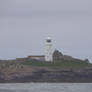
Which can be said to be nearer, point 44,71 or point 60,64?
point 44,71

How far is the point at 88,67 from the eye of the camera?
401 feet

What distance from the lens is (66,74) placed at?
12119cm

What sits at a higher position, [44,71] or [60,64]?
[60,64]

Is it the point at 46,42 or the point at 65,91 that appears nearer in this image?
the point at 65,91

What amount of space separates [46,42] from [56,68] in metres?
4.40

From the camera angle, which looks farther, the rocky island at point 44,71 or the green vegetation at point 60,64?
the green vegetation at point 60,64

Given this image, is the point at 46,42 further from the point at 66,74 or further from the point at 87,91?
the point at 87,91

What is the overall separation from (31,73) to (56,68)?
4.13m

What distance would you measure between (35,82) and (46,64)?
496 centimetres

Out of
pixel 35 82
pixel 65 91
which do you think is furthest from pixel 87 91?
pixel 35 82

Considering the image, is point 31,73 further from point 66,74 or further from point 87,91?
point 87,91

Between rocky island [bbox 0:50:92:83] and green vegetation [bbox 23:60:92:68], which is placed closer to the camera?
rocky island [bbox 0:50:92:83]

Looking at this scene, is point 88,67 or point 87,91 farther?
point 88,67

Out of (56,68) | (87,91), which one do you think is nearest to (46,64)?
(56,68)
